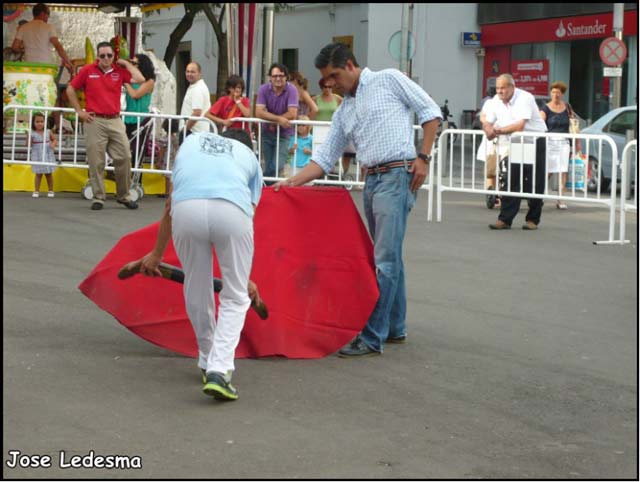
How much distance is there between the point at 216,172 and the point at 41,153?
1188cm

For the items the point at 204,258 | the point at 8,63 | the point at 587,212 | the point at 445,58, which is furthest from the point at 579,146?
the point at 445,58

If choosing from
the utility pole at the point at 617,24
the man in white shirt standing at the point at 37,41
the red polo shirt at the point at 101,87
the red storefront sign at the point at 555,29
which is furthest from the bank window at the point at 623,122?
the red storefront sign at the point at 555,29

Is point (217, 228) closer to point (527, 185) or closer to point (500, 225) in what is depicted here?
point (500, 225)

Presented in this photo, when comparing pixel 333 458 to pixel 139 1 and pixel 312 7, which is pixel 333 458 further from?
pixel 312 7

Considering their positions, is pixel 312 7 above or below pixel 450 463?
above

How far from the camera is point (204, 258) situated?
7055mm

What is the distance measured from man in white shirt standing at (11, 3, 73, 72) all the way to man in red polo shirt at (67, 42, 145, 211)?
15.1ft

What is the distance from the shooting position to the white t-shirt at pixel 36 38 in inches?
822

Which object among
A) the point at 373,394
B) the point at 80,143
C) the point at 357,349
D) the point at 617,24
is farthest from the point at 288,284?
the point at 617,24

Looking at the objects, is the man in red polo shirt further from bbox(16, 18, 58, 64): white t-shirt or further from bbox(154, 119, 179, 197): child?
bbox(16, 18, 58, 64): white t-shirt

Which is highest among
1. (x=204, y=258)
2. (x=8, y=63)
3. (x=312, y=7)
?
(x=312, y=7)

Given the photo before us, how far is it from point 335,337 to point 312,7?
144ft

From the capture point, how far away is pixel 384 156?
27.4 feet

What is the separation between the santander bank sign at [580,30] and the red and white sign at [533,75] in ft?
3.65
